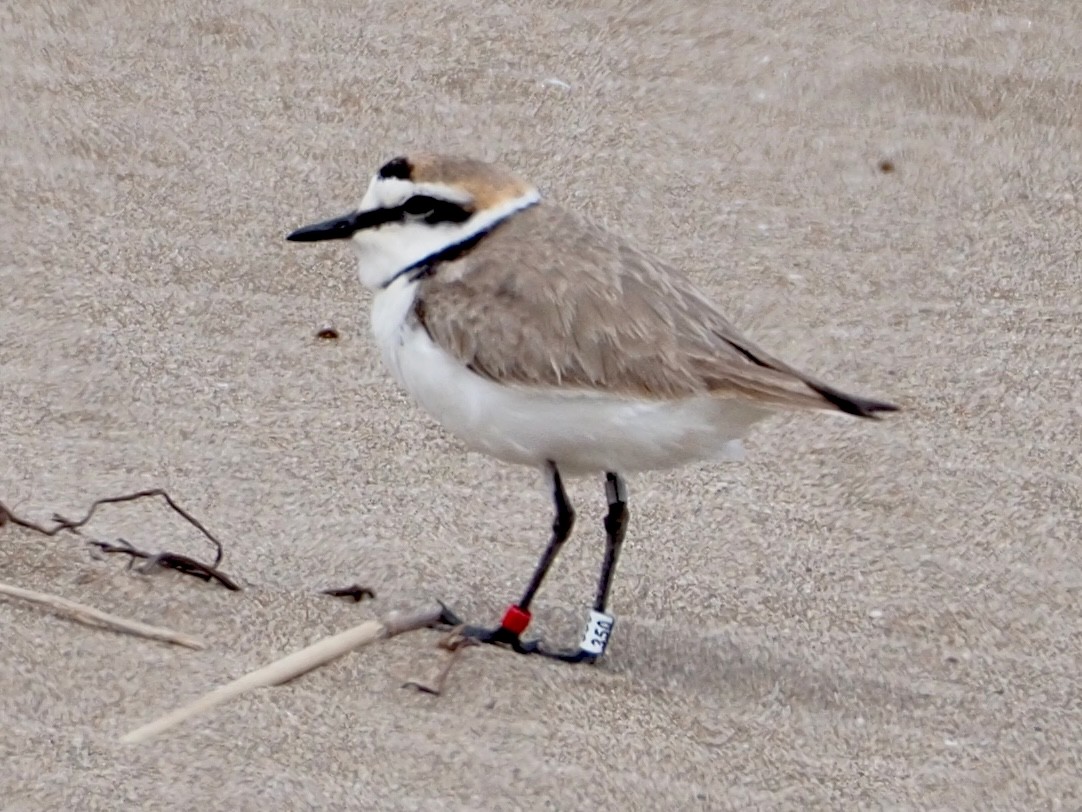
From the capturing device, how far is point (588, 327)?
3459mm

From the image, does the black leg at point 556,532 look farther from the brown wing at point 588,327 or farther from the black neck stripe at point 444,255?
the black neck stripe at point 444,255

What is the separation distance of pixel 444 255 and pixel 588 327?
336mm

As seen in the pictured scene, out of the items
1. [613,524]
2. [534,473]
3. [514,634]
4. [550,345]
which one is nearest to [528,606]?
[514,634]

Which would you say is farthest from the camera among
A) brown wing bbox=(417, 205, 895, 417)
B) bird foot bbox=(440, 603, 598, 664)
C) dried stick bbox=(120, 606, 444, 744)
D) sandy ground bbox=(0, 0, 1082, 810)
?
bird foot bbox=(440, 603, 598, 664)

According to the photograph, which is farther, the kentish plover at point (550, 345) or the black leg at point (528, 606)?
the black leg at point (528, 606)

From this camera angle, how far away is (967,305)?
5.36 metres

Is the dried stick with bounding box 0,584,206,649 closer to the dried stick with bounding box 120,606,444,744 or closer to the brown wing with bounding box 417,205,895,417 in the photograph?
the dried stick with bounding box 120,606,444,744

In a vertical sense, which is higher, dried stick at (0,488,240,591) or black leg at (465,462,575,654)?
black leg at (465,462,575,654)

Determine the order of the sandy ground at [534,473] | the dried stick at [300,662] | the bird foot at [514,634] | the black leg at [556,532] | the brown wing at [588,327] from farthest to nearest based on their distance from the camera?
the black leg at [556,532], the bird foot at [514,634], the brown wing at [588,327], the sandy ground at [534,473], the dried stick at [300,662]

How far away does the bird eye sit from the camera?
11.9 feet

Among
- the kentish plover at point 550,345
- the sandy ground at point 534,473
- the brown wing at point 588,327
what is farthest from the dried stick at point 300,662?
the brown wing at point 588,327

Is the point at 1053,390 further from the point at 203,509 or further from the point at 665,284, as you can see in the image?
the point at 203,509

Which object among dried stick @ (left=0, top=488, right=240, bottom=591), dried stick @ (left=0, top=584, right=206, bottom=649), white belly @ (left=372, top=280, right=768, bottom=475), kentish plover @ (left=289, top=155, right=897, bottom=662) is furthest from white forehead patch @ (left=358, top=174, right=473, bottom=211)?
dried stick @ (left=0, top=584, right=206, bottom=649)

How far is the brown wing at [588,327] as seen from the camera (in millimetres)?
3389
